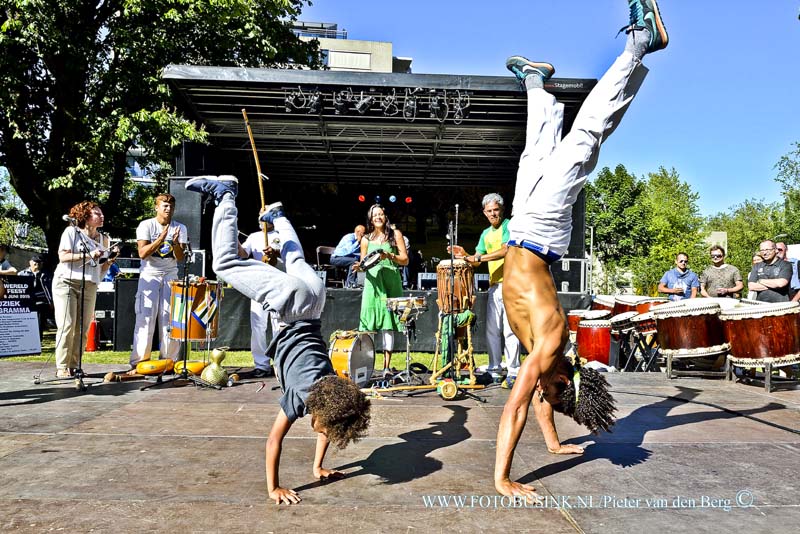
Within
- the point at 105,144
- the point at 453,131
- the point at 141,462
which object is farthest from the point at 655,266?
the point at 141,462

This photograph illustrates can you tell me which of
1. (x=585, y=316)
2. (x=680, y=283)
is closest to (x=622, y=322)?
(x=585, y=316)

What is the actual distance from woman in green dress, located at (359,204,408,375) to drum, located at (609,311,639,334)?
3393 millimetres

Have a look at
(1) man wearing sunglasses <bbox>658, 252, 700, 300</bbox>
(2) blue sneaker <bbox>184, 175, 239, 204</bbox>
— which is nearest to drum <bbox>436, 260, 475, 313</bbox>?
(2) blue sneaker <bbox>184, 175, 239, 204</bbox>

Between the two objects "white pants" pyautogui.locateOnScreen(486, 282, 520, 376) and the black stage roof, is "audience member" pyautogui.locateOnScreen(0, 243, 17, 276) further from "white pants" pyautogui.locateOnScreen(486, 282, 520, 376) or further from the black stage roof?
"white pants" pyautogui.locateOnScreen(486, 282, 520, 376)

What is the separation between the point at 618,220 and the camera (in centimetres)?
4478

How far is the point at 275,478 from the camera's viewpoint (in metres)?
3.56

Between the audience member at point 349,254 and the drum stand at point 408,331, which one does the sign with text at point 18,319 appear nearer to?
the audience member at point 349,254

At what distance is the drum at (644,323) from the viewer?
349 inches

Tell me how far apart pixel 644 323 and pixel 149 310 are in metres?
6.59

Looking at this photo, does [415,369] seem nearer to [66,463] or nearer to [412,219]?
[66,463]

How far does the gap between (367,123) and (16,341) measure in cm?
900

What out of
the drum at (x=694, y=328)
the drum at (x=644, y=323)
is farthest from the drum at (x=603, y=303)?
the drum at (x=694, y=328)

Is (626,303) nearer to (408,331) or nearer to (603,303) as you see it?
(603,303)

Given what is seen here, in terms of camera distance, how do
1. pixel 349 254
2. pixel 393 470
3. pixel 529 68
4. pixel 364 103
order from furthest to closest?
pixel 364 103 → pixel 349 254 → pixel 529 68 → pixel 393 470
